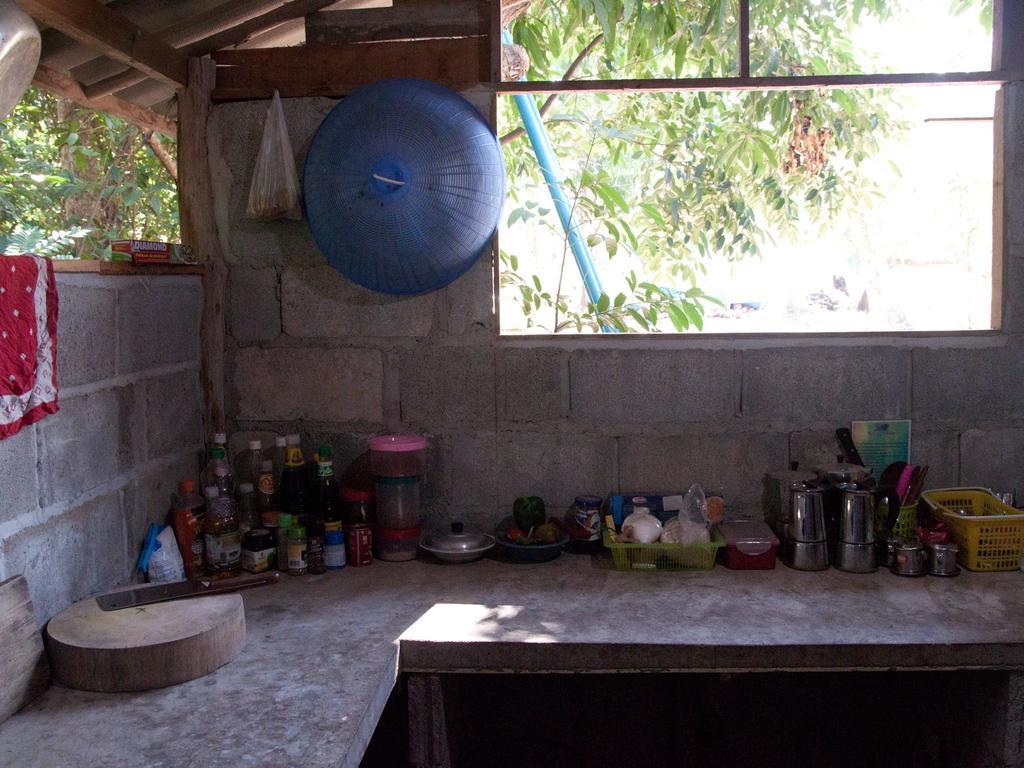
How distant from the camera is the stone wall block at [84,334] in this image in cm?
211

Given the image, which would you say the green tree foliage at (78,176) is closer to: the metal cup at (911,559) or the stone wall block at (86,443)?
the stone wall block at (86,443)

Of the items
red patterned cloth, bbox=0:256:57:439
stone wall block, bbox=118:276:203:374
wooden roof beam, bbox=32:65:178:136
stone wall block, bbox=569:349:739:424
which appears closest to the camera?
red patterned cloth, bbox=0:256:57:439

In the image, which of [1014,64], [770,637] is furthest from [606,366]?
[1014,64]

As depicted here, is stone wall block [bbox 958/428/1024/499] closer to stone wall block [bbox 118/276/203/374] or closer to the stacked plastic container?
the stacked plastic container

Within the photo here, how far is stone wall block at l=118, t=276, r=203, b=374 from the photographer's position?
241 centimetres

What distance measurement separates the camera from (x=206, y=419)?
9.52 ft

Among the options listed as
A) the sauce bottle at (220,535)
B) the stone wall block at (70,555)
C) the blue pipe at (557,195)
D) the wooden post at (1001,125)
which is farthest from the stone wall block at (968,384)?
the stone wall block at (70,555)

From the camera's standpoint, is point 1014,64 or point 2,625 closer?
point 2,625

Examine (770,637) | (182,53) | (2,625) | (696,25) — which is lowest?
(770,637)

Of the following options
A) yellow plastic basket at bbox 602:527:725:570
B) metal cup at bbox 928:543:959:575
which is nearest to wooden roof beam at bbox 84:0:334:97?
yellow plastic basket at bbox 602:527:725:570

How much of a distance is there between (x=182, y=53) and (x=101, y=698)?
1877 millimetres

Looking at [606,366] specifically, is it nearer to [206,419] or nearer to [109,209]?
[206,419]

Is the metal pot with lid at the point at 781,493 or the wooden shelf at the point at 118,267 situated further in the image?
the metal pot with lid at the point at 781,493

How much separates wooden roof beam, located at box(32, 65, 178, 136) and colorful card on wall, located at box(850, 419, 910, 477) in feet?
8.12
